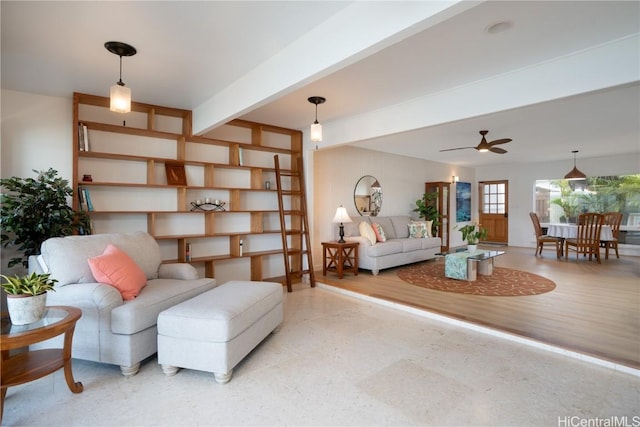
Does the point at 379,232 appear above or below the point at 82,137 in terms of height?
below

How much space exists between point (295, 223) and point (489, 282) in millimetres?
3085

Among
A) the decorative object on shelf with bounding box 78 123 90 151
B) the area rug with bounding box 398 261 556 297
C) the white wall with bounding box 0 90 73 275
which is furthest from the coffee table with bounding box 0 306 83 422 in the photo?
the area rug with bounding box 398 261 556 297

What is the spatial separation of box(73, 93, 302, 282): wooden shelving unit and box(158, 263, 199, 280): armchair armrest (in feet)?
2.52

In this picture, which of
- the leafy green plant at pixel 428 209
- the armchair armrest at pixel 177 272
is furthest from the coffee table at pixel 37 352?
the leafy green plant at pixel 428 209

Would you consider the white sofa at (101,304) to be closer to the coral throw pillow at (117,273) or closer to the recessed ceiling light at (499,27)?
the coral throw pillow at (117,273)

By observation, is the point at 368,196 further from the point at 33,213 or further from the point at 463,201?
the point at 33,213

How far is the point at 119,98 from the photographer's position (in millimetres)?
2592

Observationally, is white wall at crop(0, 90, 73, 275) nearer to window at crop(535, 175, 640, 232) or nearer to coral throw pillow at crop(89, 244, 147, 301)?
coral throw pillow at crop(89, 244, 147, 301)

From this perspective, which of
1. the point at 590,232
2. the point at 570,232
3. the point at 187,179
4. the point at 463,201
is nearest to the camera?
the point at 187,179

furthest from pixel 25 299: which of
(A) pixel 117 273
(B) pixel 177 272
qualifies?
(B) pixel 177 272

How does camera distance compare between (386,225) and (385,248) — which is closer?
(385,248)

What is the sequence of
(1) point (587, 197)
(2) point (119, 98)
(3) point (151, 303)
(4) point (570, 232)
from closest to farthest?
(3) point (151, 303) → (2) point (119, 98) → (4) point (570, 232) → (1) point (587, 197)

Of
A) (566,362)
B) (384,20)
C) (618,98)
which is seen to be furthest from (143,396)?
(618,98)

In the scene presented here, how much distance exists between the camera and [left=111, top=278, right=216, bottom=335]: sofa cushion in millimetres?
2236
